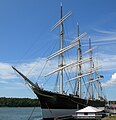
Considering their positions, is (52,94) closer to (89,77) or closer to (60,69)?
(60,69)

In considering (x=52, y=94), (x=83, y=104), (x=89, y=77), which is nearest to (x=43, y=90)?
(x=52, y=94)

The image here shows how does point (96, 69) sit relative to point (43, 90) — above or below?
above

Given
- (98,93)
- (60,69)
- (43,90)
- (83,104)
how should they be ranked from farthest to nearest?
(98,93) < (83,104) < (60,69) < (43,90)

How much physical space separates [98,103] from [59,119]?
37167 millimetres

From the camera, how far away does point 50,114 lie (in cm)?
4988

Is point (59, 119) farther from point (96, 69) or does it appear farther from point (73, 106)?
point (96, 69)

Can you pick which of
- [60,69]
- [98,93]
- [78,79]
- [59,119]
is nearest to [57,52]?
[60,69]

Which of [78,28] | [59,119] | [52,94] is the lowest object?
[59,119]

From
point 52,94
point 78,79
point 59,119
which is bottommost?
point 59,119

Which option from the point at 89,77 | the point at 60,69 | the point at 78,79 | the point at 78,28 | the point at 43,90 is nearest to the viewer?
the point at 43,90

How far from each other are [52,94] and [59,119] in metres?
4.79

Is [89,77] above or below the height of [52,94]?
above

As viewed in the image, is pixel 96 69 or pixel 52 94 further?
pixel 96 69

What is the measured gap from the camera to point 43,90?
49.3m
